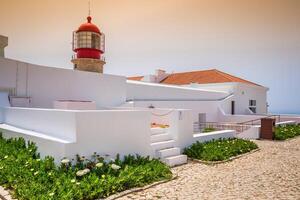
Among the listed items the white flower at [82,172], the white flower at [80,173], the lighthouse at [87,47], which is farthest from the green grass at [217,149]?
the lighthouse at [87,47]

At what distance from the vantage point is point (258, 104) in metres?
27.2

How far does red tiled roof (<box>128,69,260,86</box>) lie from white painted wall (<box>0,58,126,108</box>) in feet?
47.7

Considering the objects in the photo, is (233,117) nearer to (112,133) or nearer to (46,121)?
(112,133)

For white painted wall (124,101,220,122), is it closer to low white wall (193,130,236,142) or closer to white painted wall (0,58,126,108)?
white painted wall (0,58,126,108)

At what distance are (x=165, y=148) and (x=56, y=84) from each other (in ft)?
22.2

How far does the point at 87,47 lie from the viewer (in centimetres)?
1669

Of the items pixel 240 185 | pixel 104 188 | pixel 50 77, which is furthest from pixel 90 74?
pixel 240 185

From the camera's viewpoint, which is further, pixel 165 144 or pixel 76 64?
pixel 76 64

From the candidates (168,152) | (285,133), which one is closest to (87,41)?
(168,152)

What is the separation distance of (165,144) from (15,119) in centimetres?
582

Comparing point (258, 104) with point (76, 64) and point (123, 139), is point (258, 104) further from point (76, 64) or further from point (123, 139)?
point (123, 139)

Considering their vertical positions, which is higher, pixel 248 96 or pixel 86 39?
pixel 86 39

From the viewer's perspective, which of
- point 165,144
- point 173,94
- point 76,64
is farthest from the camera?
point 173,94

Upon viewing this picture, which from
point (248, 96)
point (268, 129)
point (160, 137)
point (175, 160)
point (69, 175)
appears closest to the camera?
point (69, 175)
